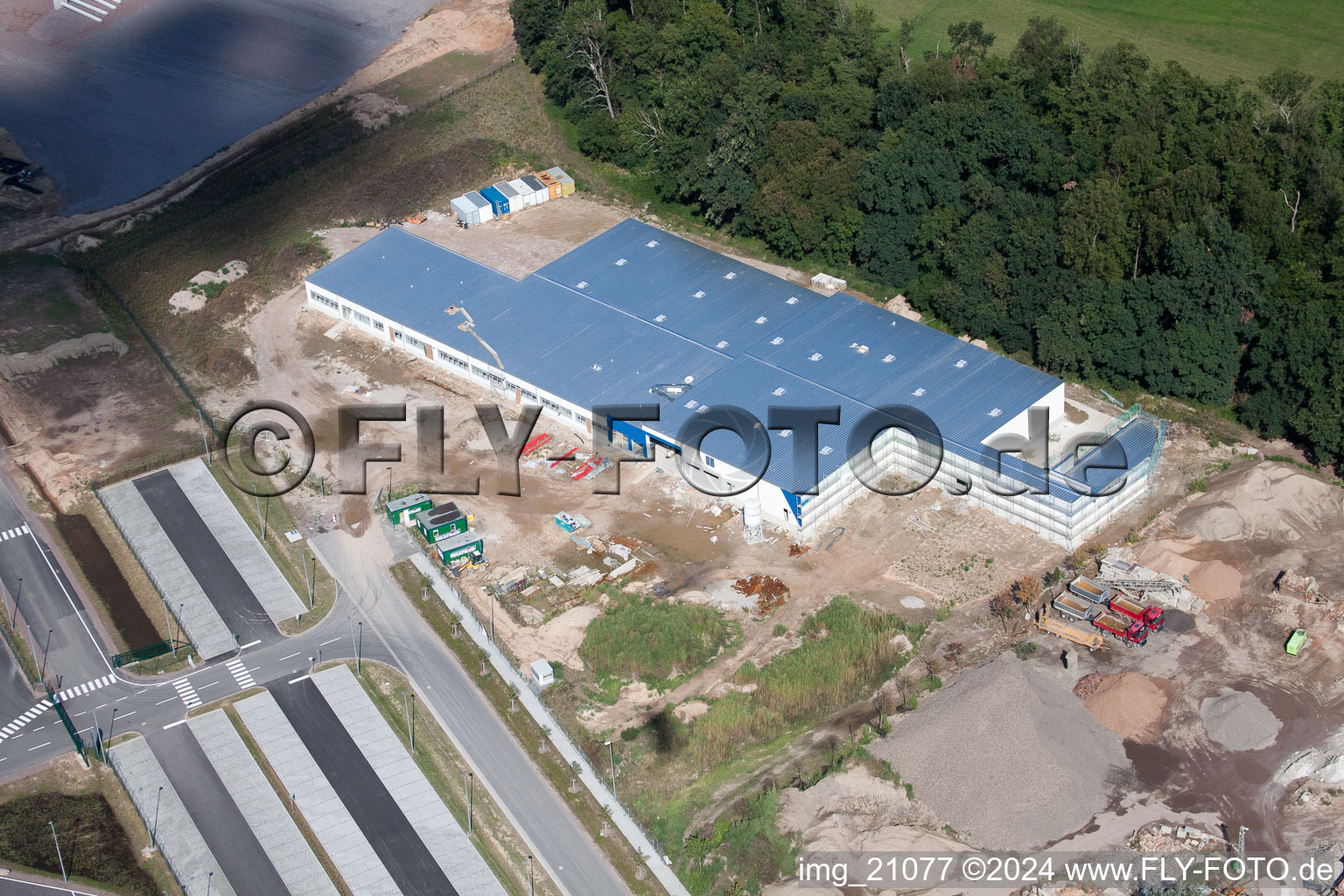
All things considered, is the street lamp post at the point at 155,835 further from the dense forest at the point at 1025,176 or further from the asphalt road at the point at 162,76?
the asphalt road at the point at 162,76

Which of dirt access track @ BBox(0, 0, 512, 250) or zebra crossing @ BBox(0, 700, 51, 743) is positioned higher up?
dirt access track @ BBox(0, 0, 512, 250)

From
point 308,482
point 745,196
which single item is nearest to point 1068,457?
point 745,196

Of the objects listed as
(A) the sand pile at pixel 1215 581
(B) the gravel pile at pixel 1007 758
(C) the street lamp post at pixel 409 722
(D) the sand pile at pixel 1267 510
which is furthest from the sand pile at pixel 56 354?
(D) the sand pile at pixel 1267 510

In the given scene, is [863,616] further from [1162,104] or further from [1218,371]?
[1162,104]

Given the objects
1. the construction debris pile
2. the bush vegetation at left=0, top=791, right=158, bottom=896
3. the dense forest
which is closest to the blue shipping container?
the dense forest

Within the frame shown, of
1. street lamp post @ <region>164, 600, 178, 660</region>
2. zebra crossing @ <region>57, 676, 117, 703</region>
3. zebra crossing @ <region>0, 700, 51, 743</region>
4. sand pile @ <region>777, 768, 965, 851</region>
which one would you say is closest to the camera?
sand pile @ <region>777, 768, 965, 851</region>

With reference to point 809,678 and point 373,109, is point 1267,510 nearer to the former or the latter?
point 809,678

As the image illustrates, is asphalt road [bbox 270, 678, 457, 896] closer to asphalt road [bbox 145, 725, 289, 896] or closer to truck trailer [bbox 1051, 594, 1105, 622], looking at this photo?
asphalt road [bbox 145, 725, 289, 896]

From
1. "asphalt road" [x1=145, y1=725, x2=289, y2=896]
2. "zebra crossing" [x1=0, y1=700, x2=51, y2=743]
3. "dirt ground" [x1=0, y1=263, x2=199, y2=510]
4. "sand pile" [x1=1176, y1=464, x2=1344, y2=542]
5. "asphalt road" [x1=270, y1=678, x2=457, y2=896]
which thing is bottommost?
"zebra crossing" [x1=0, y1=700, x2=51, y2=743]
